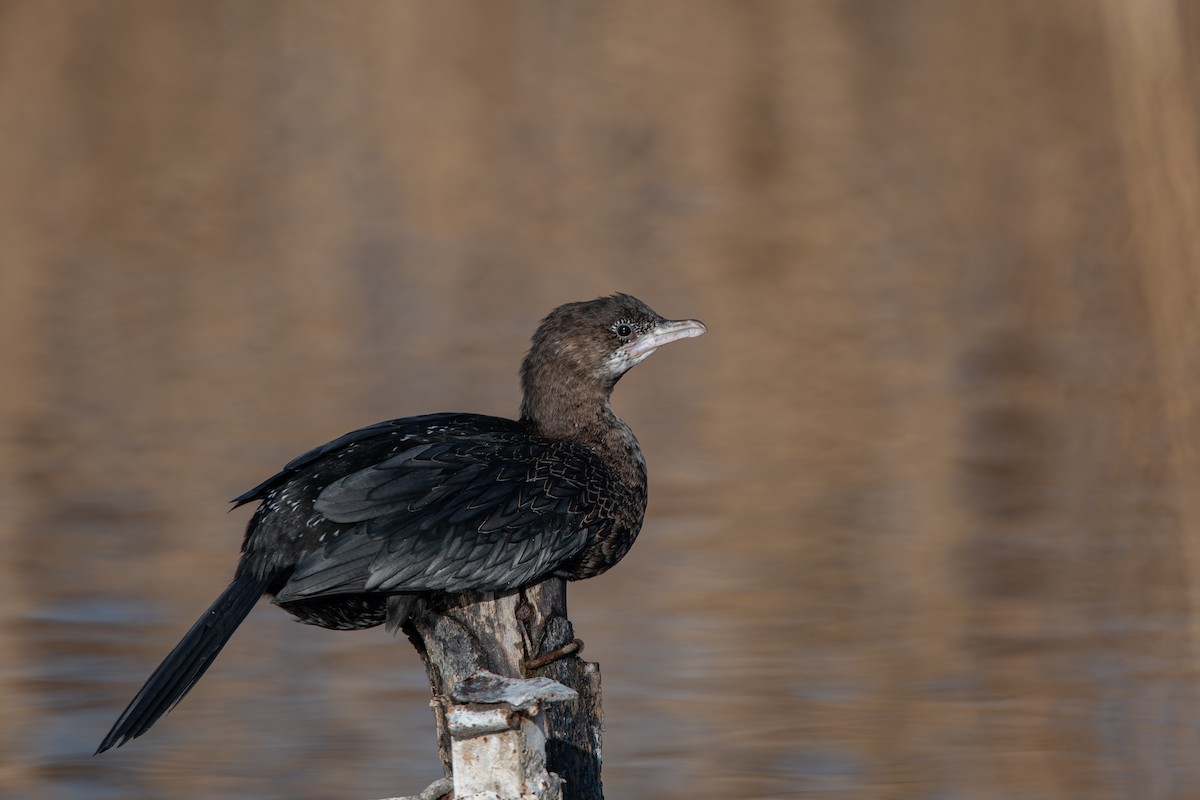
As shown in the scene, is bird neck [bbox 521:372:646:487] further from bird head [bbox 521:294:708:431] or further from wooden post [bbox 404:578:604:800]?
wooden post [bbox 404:578:604:800]

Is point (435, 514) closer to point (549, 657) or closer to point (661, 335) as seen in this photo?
point (549, 657)

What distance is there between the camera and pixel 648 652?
888 cm

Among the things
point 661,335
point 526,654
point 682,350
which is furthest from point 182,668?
point 682,350

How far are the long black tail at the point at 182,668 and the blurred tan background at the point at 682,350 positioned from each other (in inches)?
119

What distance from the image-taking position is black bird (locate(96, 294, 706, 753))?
4695 millimetres

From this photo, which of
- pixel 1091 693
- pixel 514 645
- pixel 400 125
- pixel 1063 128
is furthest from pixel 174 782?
pixel 1063 128

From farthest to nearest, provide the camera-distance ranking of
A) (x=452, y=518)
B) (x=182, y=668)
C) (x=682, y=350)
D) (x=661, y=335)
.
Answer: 1. (x=682, y=350)
2. (x=661, y=335)
3. (x=452, y=518)
4. (x=182, y=668)

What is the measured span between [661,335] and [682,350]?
9392 mm

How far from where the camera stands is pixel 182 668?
14.9 ft

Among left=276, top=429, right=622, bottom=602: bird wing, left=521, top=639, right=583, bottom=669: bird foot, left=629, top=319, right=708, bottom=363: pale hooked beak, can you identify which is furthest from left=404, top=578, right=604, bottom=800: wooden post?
left=629, top=319, right=708, bottom=363: pale hooked beak

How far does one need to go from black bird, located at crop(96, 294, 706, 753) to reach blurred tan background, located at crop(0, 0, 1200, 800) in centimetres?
257

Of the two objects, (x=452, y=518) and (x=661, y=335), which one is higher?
(x=661, y=335)

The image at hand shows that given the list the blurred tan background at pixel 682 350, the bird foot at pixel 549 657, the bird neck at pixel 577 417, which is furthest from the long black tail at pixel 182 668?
the blurred tan background at pixel 682 350

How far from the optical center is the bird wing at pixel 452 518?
4.72 m
